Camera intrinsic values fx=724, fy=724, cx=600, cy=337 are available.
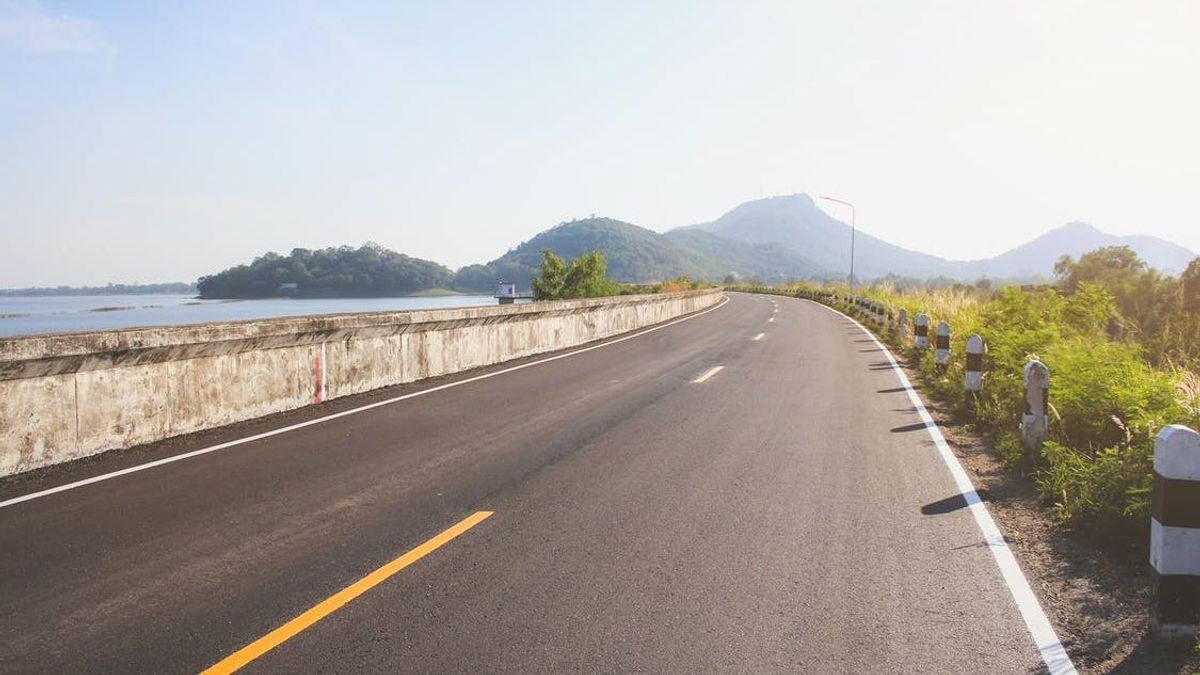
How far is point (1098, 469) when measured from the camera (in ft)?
19.4

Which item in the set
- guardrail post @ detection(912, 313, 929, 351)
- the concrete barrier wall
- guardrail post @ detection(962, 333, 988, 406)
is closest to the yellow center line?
the concrete barrier wall

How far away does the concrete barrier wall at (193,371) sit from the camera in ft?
21.5

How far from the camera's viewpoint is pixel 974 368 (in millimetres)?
10078

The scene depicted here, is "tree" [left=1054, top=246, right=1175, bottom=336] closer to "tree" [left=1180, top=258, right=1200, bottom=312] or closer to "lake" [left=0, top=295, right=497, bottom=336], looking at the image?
"tree" [left=1180, top=258, right=1200, bottom=312]

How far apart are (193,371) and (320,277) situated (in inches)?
4543

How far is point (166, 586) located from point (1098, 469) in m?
6.79

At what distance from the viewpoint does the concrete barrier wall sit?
6.54m

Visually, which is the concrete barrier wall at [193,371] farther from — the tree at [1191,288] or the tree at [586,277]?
the tree at [586,277]

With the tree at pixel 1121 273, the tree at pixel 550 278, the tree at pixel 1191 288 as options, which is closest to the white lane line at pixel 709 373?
the tree at pixel 1191 288

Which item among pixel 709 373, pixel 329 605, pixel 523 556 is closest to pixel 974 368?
pixel 709 373

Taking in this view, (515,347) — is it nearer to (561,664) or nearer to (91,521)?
(91,521)

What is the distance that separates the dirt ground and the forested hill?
117 metres

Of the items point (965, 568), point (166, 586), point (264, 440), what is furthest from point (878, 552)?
point (264, 440)

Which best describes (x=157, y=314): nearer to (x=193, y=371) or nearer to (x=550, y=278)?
(x=550, y=278)
